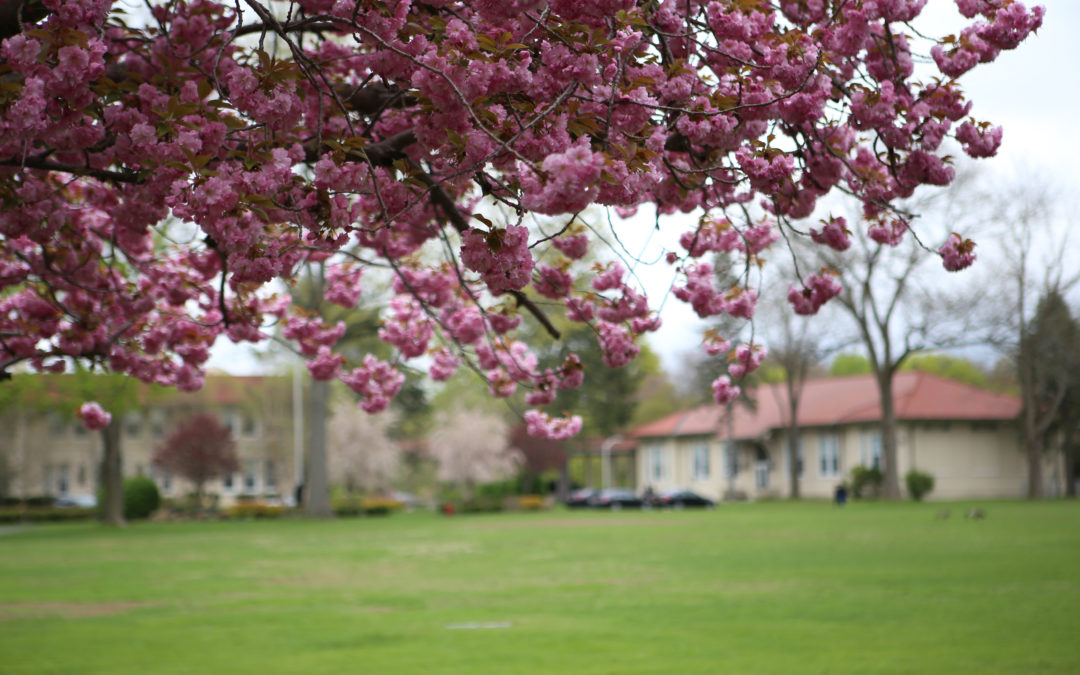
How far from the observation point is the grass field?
342 inches

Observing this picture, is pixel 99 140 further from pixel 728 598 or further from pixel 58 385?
pixel 58 385

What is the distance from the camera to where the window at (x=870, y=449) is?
51000mm

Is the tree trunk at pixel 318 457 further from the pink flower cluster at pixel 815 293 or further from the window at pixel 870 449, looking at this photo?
the pink flower cluster at pixel 815 293

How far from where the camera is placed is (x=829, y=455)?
178ft

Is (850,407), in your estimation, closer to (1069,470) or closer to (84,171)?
(1069,470)

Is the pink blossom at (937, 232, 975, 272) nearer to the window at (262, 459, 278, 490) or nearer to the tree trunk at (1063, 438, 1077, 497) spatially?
the tree trunk at (1063, 438, 1077, 497)

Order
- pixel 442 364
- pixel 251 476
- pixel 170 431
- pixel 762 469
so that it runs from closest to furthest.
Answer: pixel 442 364, pixel 762 469, pixel 170 431, pixel 251 476

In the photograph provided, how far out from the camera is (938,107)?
5691mm

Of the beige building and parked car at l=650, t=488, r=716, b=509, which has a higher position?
the beige building

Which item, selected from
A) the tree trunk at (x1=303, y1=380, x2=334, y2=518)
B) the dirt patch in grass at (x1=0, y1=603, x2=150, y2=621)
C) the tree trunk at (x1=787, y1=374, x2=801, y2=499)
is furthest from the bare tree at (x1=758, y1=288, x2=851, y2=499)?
the dirt patch in grass at (x1=0, y1=603, x2=150, y2=621)

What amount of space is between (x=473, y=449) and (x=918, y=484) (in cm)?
2285

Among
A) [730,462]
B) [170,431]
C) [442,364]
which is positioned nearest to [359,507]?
[730,462]

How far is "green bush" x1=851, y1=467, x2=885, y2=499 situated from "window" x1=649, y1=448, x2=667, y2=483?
56.6 ft

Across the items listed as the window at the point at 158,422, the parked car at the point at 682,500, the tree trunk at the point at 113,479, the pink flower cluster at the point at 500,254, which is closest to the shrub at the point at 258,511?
the tree trunk at the point at 113,479
